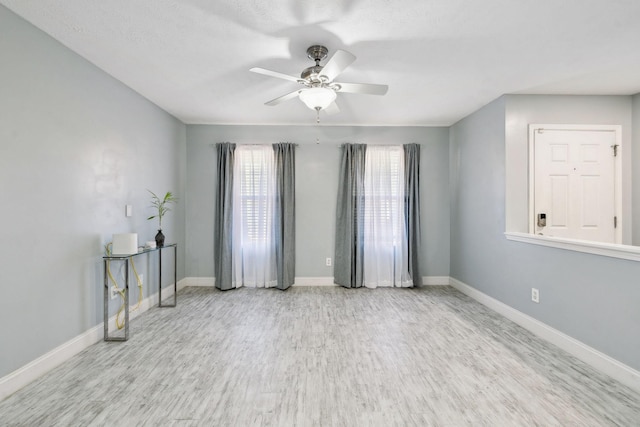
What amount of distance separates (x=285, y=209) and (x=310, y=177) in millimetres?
645

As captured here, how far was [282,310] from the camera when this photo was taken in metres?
3.43

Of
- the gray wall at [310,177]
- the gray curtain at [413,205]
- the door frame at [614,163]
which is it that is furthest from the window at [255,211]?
the door frame at [614,163]

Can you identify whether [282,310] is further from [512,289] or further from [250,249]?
[512,289]

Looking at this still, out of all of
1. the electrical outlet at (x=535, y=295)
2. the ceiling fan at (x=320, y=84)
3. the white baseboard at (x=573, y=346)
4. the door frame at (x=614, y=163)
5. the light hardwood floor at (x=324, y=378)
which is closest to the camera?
the light hardwood floor at (x=324, y=378)

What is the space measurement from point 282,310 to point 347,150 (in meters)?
2.48

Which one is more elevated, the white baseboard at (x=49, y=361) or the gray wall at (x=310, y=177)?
Answer: the gray wall at (x=310, y=177)

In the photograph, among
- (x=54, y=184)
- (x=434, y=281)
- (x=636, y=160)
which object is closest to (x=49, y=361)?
(x=54, y=184)

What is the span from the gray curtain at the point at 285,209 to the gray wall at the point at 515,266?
2.50 metres

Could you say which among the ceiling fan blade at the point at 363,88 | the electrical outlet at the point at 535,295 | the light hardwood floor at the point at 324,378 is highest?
the ceiling fan blade at the point at 363,88

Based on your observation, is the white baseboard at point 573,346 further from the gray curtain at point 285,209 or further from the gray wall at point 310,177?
the gray curtain at point 285,209

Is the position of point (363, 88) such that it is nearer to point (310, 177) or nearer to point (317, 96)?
point (317, 96)

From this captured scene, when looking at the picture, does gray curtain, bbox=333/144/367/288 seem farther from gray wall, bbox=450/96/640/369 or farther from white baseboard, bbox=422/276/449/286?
gray wall, bbox=450/96/640/369

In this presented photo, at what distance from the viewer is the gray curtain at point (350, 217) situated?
4301 millimetres

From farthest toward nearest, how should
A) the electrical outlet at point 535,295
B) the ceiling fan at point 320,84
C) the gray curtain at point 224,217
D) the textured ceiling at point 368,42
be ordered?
1. the gray curtain at point 224,217
2. the electrical outlet at point 535,295
3. the ceiling fan at point 320,84
4. the textured ceiling at point 368,42
